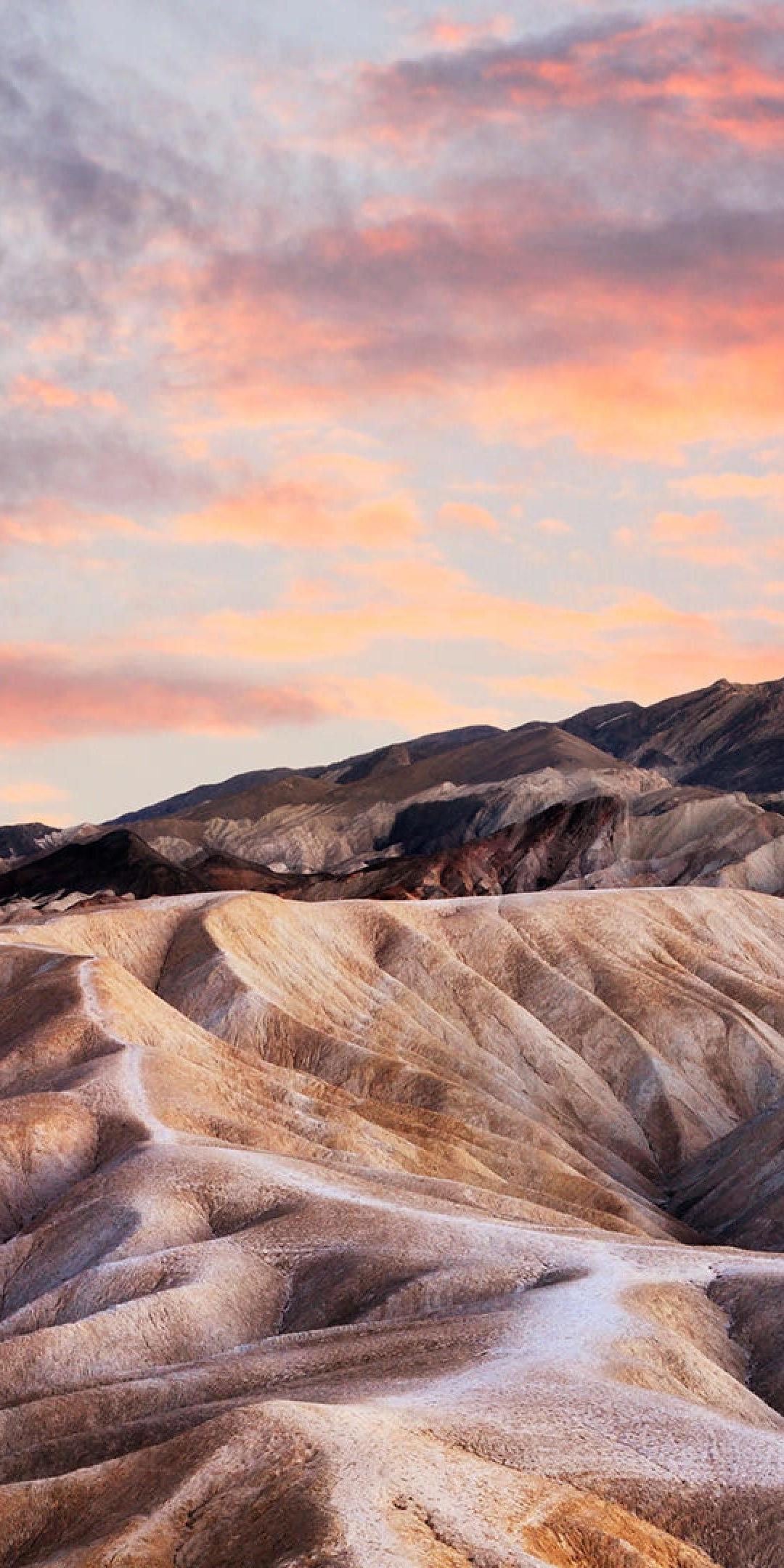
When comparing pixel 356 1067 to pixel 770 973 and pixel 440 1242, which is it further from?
pixel 770 973

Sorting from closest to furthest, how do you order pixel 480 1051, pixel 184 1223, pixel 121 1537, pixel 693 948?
pixel 121 1537, pixel 184 1223, pixel 480 1051, pixel 693 948

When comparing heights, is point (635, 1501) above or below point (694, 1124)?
above

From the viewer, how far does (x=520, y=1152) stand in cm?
10188

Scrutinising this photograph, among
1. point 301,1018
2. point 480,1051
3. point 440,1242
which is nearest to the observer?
point 440,1242

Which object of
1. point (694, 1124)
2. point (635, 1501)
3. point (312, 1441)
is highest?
point (312, 1441)

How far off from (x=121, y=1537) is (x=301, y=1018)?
3387 inches

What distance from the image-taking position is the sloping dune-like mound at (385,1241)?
1357 inches

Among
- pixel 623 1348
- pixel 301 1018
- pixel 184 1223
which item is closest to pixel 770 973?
pixel 301 1018

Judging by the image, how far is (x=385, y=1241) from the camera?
6200 centimetres

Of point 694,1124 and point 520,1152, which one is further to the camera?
point 694,1124

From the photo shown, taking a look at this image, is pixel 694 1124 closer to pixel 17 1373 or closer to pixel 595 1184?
pixel 595 1184

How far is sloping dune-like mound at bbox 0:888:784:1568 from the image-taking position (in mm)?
34469

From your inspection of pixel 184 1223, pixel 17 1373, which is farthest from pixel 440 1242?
pixel 17 1373

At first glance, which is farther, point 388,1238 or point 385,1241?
point 388,1238
